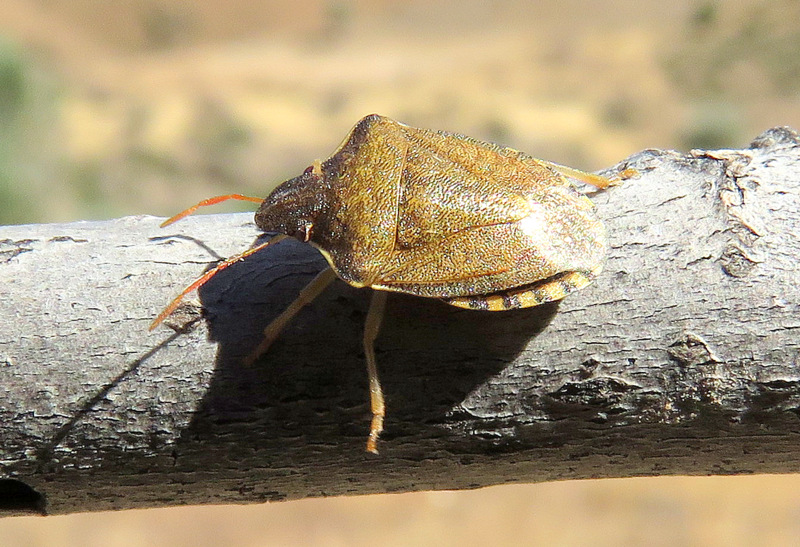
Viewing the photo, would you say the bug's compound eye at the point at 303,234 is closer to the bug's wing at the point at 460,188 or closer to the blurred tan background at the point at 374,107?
the bug's wing at the point at 460,188

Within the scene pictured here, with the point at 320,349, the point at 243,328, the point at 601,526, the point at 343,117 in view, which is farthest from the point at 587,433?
the point at 343,117

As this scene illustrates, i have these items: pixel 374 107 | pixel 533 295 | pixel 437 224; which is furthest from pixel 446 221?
pixel 374 107

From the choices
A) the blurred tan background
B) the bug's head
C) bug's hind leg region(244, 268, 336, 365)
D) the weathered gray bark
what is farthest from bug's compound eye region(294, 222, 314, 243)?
the blurred tan background

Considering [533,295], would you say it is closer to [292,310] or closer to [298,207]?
[292,310]

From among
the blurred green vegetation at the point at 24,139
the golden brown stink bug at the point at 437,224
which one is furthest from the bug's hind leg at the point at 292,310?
the blurred green vegetation at the point at 24,139

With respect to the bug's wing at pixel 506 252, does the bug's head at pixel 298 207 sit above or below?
above

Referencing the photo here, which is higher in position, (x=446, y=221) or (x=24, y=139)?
(x=24, y=139)
